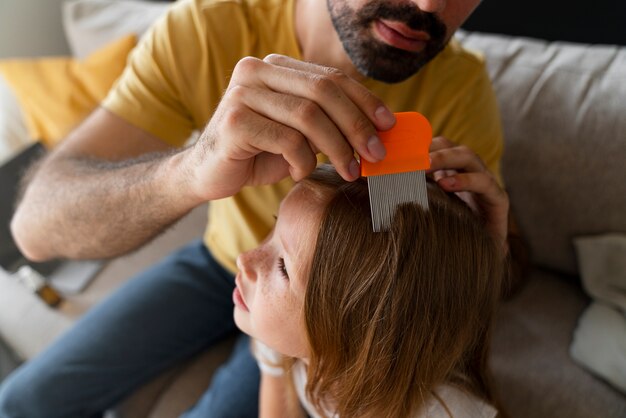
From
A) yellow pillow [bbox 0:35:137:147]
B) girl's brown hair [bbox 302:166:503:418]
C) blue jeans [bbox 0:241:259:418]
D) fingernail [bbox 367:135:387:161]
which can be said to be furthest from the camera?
yellow pillow [bbox 0:35:137:147]

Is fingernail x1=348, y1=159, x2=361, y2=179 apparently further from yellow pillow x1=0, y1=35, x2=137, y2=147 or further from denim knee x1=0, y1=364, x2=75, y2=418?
yellow pillow x1=0, y1=35, x2=137, y2=147

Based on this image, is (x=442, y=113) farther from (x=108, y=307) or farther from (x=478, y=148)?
(x=108, y=307)

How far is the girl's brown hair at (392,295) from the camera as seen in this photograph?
2.03ft

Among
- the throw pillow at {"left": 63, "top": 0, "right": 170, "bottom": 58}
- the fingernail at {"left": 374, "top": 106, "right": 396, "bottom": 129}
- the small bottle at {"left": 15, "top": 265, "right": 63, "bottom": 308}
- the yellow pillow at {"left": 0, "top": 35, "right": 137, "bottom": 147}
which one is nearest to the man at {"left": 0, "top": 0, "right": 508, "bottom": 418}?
the fingernail at {"left": 374, "top": 106, "right": 396, "bottom": 129}

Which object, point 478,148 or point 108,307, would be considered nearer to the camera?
point 478,148

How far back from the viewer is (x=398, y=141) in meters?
0.50

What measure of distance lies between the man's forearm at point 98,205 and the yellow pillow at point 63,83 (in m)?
0.68

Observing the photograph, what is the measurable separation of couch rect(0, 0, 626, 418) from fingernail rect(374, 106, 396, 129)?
761mm

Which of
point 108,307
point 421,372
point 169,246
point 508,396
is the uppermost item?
point 421,372

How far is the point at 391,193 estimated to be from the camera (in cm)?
57

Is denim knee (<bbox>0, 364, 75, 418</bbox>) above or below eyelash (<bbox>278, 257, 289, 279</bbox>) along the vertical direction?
below

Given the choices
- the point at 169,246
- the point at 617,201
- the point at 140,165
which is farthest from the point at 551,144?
the point at 169,246

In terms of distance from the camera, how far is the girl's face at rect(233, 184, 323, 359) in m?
0.65

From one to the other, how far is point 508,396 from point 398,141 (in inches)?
30.1
